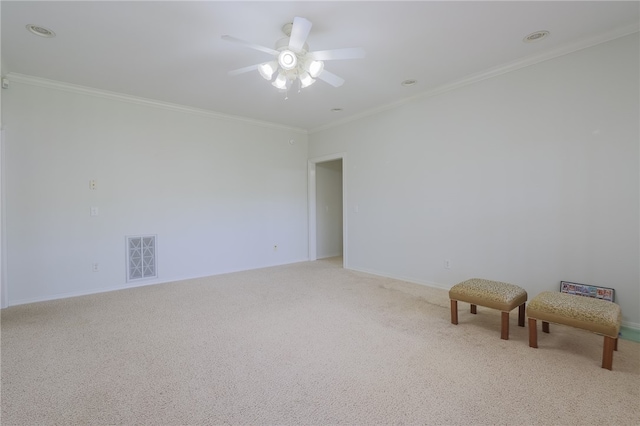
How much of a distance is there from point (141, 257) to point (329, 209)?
3765 millimetres

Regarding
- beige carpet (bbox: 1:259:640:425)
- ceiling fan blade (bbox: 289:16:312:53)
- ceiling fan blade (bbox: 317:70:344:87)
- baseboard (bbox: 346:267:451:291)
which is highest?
ceiling fan blade (bbox: 289:16:312:53)

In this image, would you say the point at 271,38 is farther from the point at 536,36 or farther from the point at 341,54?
the point at 536,36

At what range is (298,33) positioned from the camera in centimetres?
234

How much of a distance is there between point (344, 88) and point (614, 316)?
11.6 feet

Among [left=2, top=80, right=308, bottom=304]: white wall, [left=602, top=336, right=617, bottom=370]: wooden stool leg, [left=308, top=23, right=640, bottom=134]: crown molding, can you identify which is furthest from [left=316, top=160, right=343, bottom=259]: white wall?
[left=602, top=336, right=617, bottom=370]: wooden stool leg

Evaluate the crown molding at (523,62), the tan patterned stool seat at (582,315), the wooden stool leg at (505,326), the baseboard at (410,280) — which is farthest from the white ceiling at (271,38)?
the baseboard at (410,280)

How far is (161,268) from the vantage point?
15.5 ft

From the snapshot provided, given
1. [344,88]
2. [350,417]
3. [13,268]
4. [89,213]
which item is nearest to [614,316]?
[350,417]

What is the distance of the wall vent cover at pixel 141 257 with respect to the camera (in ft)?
14.7

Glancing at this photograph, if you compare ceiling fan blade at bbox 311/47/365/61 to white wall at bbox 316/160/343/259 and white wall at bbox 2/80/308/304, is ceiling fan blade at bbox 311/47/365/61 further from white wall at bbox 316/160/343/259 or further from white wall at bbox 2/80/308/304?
white wall at bbox 316/160/343/259

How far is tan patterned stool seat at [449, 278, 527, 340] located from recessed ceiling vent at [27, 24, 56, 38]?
172 inches

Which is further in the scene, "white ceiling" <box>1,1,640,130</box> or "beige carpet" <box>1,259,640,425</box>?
"white ceiling" <box>1,1,640,130</box>

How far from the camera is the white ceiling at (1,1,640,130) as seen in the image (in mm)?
2445

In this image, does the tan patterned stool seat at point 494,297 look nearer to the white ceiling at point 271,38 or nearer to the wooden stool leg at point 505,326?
the wooden stool leg at point 505,326
